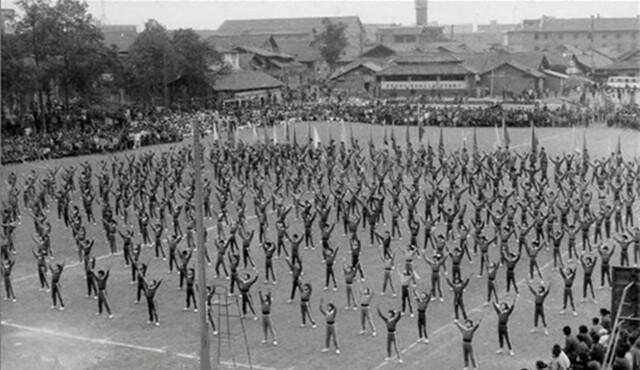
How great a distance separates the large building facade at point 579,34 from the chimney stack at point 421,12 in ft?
93.8

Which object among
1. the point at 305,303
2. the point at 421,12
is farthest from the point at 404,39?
the point at 305,303

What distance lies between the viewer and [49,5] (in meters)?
54.1

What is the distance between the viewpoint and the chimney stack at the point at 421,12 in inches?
5359

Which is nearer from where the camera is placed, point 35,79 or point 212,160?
point 212,160

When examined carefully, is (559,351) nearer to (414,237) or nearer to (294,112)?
(414,237)

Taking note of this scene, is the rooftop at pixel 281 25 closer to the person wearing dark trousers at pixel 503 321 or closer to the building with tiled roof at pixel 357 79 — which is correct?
the building with tiled roof at pixel 357 79

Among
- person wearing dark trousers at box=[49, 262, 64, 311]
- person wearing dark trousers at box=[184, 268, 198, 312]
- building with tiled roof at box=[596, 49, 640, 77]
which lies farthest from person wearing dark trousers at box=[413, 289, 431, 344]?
building with tiled roof at box=[596, 49, 640, 77]

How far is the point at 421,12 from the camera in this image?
13825cm

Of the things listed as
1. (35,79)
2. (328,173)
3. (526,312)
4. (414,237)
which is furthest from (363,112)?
(526,312)

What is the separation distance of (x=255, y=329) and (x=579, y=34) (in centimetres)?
9773

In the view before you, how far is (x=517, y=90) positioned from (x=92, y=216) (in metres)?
48.6

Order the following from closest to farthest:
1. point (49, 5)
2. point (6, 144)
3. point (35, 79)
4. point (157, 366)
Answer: point (157, 366) → point (6, 144) → point (35, 79) → point (49, 5)

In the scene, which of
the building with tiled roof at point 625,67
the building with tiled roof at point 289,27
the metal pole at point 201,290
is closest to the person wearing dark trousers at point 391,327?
the metal pole at point 201,290

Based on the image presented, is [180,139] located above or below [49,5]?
below
